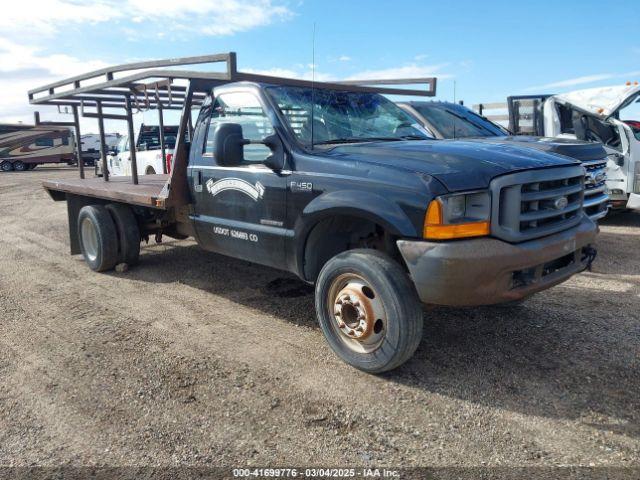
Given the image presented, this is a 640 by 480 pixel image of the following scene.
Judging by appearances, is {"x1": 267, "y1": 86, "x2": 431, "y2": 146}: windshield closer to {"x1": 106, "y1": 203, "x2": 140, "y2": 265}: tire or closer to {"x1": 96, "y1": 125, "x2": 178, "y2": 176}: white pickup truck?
{"x1": 106, "y1": 203, "x2": 140, "y2": 265}: tire

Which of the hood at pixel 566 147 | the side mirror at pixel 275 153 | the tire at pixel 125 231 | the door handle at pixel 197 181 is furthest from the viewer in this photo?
the tire at pixel 125 231

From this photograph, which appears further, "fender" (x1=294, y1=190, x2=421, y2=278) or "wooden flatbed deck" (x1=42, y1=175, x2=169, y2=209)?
"wooden flatbed deck" (x1=42, y1=175, x2=169, y2=209)

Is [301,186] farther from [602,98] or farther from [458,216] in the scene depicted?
[602,98]

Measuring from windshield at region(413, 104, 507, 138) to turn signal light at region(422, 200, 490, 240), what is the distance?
441cm

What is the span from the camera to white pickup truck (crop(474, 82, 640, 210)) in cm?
866

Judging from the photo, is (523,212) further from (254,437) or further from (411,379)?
(254,437)

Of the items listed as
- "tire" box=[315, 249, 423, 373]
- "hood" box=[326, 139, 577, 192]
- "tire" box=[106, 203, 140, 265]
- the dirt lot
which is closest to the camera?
the dirt lot

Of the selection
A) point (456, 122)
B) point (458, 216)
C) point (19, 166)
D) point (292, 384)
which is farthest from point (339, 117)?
point (19, 166)

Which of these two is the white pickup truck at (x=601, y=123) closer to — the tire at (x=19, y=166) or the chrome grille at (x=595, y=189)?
the chrome grille at (x=595, y=189)

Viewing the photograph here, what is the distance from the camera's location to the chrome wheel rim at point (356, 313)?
3.50m

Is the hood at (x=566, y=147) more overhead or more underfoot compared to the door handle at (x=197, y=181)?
more overhead

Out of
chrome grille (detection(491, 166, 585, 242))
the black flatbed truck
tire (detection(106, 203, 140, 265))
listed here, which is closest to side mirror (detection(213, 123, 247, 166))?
the black flatbed truck

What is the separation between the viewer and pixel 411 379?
354cm

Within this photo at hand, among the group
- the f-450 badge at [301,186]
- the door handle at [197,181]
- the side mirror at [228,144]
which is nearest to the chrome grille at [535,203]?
the f-450 badge at [301,186]
